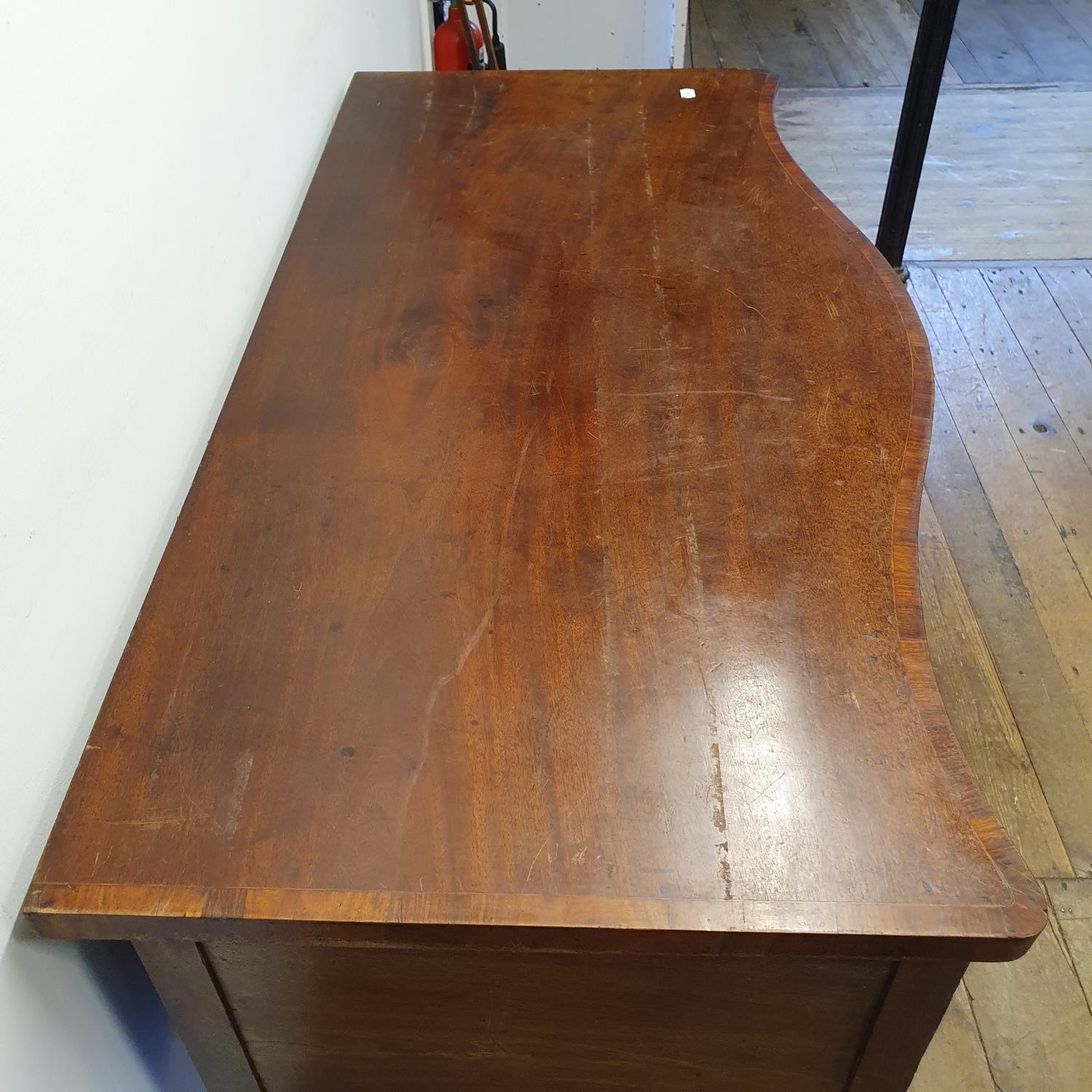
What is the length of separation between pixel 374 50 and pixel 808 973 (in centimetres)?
160

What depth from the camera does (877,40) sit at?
3703 millimetres

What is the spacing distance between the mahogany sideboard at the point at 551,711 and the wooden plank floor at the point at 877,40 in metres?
2.80

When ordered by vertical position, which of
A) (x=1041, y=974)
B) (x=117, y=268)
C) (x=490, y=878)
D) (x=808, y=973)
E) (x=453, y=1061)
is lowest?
(x=1041, y=974)

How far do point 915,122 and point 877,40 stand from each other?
182 centimetres

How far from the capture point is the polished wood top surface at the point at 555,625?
621mm

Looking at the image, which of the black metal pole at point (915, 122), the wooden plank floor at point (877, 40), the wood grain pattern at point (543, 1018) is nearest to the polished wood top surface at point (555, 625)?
the wood grain pattern at point (543, 1018)

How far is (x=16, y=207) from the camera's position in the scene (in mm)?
646

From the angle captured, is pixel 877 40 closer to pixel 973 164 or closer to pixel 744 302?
pixel 973 164

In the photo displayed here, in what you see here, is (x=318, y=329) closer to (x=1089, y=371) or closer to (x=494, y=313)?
(x=494, y=313)

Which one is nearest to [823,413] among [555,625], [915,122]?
[555,625]

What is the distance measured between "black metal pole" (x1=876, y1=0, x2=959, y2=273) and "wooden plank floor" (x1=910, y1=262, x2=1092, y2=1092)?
14 cm

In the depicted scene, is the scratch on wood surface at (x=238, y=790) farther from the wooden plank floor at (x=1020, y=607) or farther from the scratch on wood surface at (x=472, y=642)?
the wooden plank floor at (x=1020, y=607)

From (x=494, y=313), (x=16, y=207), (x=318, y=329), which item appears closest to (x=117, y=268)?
(x=16, y=207)

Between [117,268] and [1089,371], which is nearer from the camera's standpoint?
[117,268]
